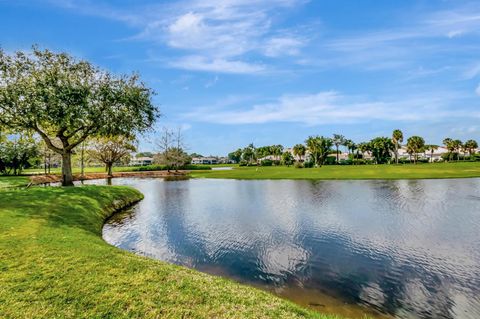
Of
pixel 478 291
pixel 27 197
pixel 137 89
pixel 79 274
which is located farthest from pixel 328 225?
pixel 137 89

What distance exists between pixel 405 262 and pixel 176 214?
17770 mm

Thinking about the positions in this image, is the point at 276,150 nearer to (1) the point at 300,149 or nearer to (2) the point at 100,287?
(1) the point at 300,149

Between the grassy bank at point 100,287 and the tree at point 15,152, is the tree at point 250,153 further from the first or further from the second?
the grassy bank at point 100,287

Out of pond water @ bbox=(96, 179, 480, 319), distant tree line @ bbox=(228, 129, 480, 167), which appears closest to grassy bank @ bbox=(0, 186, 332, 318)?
pond water @ bbox=(96, 179, 480, 319)

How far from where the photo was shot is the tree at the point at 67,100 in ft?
86.2

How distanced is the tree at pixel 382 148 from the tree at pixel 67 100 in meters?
119

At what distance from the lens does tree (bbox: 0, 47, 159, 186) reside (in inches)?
1035

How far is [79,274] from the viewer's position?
8.71 m

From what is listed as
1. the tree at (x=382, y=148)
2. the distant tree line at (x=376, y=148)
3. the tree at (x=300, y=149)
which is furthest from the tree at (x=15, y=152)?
the tree at (x=382, y=148)

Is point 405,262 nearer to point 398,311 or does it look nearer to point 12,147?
point 398,311

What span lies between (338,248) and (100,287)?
11307mm

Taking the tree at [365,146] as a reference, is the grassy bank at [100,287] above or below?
below

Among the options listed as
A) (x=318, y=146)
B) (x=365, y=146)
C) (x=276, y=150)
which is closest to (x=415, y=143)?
(x=365, y=146)

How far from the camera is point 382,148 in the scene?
417ft
